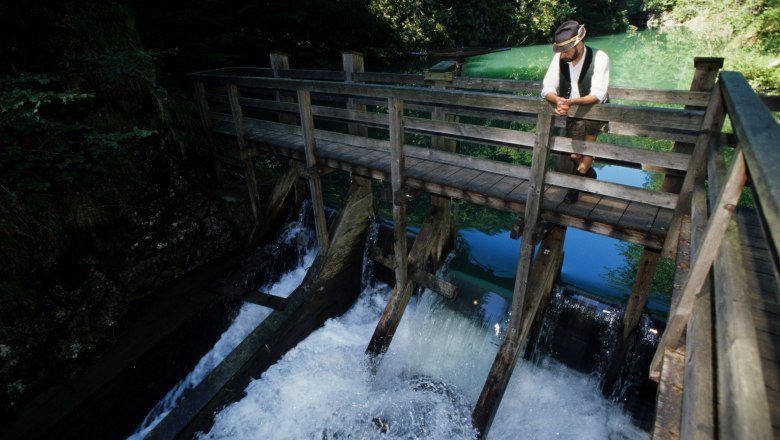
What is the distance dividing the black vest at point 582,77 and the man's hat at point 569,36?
23 centimetres

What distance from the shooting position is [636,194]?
4.02 m

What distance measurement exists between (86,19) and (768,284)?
30.3ft

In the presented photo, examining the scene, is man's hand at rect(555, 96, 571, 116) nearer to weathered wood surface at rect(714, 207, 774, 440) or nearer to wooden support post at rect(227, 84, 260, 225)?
weathered wood surface at rect(714, 207, 774, 440)

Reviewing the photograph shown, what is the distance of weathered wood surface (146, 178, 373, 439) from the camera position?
5.30 metres

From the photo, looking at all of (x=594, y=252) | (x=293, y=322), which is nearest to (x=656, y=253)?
(x=594, y=252)

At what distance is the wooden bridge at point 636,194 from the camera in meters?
1.40

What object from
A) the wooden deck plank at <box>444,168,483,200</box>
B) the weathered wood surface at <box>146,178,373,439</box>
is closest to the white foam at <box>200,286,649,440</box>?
the weathered wood surface at <box>146,178,373,439</box>

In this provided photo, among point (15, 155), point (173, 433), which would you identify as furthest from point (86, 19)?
point (173, 433)

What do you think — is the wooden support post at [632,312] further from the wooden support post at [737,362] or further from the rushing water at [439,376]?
the wooden support post at [737,362]

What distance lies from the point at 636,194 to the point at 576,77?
1332 mm

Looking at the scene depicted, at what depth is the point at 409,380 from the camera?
6.24 m

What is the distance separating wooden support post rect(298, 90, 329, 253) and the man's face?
3.61 metres

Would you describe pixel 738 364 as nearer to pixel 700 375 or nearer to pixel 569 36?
pixel 700 375

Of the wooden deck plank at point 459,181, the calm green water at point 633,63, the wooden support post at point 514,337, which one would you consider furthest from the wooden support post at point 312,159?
the calm green water at point 633,63
